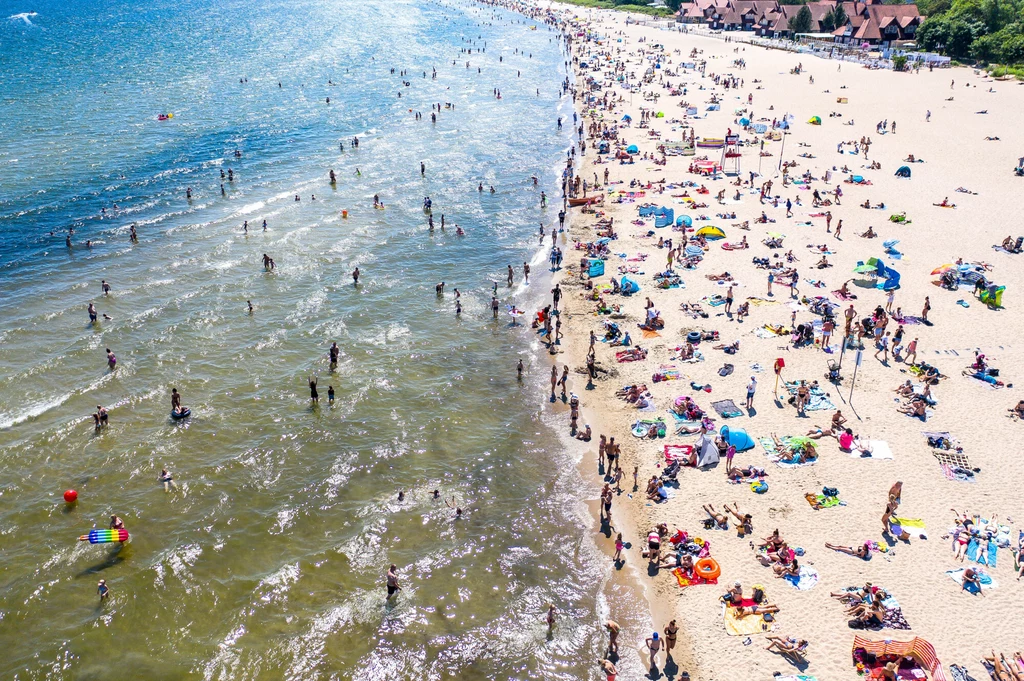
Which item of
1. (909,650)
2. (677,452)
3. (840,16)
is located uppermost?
(840,16)

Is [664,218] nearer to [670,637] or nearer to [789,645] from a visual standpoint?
[789,645]

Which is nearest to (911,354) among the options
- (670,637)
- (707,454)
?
(707,454)

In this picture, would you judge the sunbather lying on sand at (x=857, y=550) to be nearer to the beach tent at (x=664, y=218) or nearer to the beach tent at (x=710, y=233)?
the beach tent at (x=710, y=233)

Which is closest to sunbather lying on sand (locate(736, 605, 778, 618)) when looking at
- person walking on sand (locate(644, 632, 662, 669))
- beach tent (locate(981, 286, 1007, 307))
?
person walking on sand (locate(644, 632, 662, 669))

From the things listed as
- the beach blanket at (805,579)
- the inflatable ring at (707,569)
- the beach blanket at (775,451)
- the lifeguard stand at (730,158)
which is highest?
the lifeguard stand at (730,158)

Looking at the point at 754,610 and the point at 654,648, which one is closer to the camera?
the point at 654,648

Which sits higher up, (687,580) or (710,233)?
(710,233)

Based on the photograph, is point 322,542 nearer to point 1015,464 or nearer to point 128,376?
point 128,376

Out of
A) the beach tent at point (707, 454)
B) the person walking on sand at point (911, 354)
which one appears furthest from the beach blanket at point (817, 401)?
the beach tent at point (707, 454)
